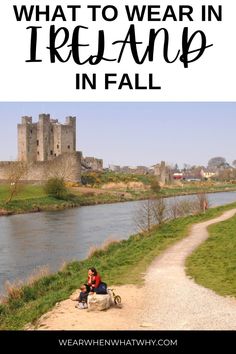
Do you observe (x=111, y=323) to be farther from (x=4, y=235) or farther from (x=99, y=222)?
(x=99, y=222)

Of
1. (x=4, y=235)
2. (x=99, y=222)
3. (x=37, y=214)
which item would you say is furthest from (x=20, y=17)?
(x=37, y=214)

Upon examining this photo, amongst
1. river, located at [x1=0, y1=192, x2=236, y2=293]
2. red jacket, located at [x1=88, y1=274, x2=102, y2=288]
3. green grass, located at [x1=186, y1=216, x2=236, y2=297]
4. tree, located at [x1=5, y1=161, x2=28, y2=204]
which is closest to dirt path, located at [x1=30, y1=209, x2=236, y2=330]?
green grass, located at [x1=186, y1=216, x2=236, y2=297]

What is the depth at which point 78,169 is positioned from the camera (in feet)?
185

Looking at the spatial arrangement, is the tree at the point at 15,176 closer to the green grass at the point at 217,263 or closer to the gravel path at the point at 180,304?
the green grass at the point at 217,263

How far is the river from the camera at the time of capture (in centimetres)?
1827

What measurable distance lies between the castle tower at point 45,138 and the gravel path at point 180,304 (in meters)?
48.9

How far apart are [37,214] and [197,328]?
2982cm

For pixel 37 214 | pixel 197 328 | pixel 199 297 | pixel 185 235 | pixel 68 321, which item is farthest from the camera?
pixel 37 214

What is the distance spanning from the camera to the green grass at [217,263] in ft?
38.9

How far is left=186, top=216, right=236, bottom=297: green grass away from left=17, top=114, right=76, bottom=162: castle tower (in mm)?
44018

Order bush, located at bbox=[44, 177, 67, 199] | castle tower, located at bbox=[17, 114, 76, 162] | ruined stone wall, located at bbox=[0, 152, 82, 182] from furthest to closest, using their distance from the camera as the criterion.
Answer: castle tower, located at bbox=[17, 114, 76, 162] → ruined stone wall, located at bbox=[0, 152, 82, 182] → bush, located at bbox=[44, 177, 67, 199]

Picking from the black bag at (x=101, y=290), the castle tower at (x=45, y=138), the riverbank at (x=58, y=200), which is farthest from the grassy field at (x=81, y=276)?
the castle tower at (x=45, y=138)

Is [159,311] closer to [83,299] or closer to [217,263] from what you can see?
[83,299]

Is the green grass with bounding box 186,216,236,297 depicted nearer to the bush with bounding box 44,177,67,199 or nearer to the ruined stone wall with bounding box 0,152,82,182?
the bush with bounding box 44,177,67,199
